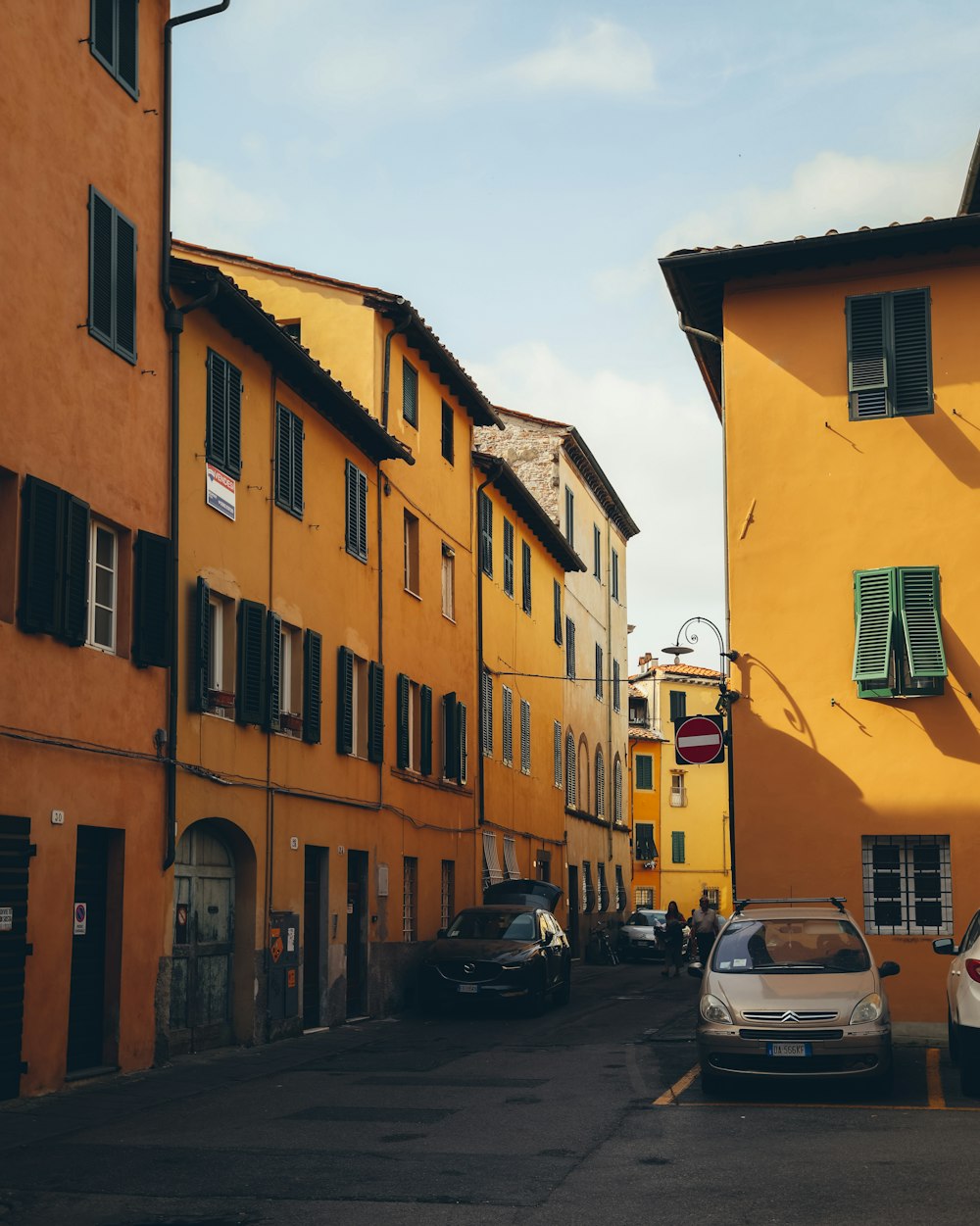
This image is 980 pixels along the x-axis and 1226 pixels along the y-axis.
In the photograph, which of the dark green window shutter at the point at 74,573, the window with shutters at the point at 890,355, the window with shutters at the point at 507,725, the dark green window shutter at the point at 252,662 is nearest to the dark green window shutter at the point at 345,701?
the dark green window shutter at the point at 252,662

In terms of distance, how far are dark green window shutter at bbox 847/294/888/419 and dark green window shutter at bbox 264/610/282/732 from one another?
25.1ft

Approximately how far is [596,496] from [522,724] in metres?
14.6

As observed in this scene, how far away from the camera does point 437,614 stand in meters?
27.8

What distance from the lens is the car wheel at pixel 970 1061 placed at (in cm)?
1264

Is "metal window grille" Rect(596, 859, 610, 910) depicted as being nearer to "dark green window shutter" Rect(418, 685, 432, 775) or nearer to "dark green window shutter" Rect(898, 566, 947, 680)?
"dark green window shutter" Rect(418, 685, 432, 775)

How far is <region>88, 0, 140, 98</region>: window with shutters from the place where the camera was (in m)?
15.6

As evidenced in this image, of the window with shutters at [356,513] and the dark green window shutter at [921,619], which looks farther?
the window with shutters at [356,513]

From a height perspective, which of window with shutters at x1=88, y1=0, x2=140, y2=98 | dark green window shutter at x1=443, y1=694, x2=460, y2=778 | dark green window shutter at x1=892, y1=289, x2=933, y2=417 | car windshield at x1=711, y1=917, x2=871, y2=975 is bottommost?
car windshield at x1=711, y1=917, x2=871, y2=975

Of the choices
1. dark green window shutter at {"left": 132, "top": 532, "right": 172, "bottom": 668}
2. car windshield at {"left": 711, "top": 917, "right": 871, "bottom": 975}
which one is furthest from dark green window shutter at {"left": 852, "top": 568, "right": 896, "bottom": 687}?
dark green window shutter at {"left": 132, "top": 532, "right": 172, "bottom": 668}

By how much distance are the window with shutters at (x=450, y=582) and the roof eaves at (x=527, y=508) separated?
8.06 feet

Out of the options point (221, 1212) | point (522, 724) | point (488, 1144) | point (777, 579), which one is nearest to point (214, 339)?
point (777, 579)

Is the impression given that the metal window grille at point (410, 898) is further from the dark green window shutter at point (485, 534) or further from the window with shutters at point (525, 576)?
the window with shutters at point (525, 576)

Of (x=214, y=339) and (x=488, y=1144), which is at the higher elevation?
(x=214, y=339)

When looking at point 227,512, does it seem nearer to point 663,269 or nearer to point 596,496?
point 663,269
